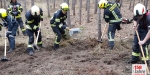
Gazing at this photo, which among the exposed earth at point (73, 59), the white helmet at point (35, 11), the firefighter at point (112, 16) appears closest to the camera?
the exposed earth at point (73, 59)

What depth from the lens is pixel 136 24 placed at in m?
7.25

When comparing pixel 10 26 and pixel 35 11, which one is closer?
pixel 35 11

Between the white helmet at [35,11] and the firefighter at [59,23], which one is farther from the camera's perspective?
the firefighter at [59,23]

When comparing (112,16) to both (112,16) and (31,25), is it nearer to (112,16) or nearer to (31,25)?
(112,16)

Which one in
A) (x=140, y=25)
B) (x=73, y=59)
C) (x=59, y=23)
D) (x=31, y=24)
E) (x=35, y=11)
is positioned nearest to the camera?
(x=140, y=25)

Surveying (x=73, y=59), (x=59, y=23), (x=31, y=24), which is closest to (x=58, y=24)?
(x=59, y=23)

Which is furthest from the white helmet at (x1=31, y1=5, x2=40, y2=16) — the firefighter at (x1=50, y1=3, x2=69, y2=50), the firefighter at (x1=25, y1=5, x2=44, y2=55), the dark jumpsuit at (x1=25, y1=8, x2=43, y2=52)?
the firefighter at (x1=50, y1=3, x2=69, y2=50)

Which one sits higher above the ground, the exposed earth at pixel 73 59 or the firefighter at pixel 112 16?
the firefighter at pixel 112 16

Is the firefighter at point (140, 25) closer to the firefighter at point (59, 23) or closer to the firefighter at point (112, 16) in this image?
the firefighter at point (112, 16)

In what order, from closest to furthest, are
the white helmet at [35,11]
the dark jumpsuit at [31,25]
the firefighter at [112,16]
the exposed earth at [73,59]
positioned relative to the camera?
the exposed earth at [73,59], the white helmet at [35,11], the dark jumpsuit at [31,25], the firefighter at [112,16]

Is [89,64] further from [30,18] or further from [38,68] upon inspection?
[30,18]

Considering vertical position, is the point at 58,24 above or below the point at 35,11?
below

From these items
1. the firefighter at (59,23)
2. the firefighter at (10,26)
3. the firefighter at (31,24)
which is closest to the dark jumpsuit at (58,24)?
the firefighter at (59,23)

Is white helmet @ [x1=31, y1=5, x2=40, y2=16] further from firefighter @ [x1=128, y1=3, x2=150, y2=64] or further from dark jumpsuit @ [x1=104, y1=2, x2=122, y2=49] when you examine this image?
firefighter @ [x1=128, y1=3, x2=150, y2=64]
